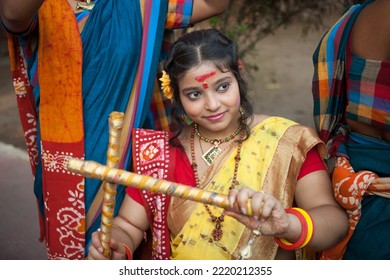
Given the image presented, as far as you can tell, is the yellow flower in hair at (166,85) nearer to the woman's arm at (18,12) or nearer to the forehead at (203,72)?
the forehead at (203,72)

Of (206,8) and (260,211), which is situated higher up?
(206,8)

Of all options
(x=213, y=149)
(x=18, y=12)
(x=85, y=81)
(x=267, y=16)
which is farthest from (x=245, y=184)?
(x=267, y=16)

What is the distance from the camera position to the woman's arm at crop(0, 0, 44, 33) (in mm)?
1977

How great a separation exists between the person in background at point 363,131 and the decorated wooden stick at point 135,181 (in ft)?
1.95

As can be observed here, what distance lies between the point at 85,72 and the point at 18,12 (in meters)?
0.34

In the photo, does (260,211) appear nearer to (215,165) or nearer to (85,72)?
(215,165)

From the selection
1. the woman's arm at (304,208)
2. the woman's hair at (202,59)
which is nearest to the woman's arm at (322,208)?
the woman's arm at (304,208)

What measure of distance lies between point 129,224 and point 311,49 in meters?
4.65

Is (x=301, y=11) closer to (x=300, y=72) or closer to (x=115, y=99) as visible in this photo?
(x=300, y=72)

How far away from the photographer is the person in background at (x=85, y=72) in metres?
2.19

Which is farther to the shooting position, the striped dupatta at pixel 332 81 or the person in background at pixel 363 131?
the striped dupatta at pixel 332 81

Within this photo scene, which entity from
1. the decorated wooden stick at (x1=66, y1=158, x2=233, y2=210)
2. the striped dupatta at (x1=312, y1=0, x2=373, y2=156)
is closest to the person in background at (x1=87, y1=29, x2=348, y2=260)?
the striped dupatta at (x1=312, y1=0, x2=373, y2=156)

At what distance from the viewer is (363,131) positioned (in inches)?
78.0
